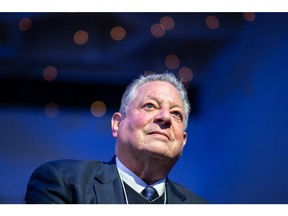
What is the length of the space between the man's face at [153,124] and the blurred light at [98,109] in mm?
47

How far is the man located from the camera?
1.25 metres

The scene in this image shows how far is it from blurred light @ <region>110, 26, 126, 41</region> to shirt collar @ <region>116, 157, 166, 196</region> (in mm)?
452

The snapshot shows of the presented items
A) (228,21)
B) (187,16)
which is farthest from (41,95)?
(228,21)

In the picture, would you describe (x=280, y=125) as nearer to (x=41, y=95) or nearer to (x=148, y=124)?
(x=148, y=124)

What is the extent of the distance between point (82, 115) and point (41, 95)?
17 cm

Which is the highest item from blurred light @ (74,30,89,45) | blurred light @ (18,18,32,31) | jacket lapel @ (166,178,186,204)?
blurred light @ (18,18,32,31)

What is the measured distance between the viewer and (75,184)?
124 centimetres

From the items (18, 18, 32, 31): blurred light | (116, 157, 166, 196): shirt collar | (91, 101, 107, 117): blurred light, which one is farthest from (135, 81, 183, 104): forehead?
(18, 18, 32, 31): blurred light

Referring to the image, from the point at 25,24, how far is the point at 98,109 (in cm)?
42

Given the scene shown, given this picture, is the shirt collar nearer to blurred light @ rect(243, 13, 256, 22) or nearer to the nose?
the nose

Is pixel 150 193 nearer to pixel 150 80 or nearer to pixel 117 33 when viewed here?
pixel 150 80
